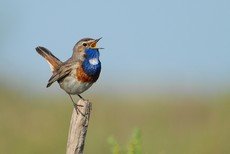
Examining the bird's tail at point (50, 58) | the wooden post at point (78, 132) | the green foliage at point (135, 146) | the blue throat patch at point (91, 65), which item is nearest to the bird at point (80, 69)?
the blue throat patch at point (91, 65)

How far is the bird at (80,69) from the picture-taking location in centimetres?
1237

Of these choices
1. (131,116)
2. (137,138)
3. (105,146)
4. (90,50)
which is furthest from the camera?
(131,116)

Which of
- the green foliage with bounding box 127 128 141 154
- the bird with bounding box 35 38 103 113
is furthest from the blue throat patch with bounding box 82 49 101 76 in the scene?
the green foliage with bounding box 127 128 141 154

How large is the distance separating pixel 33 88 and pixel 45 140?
2148 mm

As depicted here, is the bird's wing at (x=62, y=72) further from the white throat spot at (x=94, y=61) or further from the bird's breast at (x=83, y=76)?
the white throat spot at (x=94, y=61)

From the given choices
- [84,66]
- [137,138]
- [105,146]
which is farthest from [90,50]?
[105,146]

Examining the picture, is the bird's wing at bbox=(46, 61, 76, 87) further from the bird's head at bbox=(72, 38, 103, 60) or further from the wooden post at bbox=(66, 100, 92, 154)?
the wooden post at bbox=(66, 100, 92, 154)

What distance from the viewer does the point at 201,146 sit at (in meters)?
15.6

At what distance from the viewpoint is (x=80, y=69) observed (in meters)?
12.5

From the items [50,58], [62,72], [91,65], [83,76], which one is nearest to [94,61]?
[91,65]

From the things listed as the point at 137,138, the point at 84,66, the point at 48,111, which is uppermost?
the point at 48,111

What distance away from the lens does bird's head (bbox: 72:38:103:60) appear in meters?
12.5

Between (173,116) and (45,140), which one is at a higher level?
(173,116)

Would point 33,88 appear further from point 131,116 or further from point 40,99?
point 131,116
